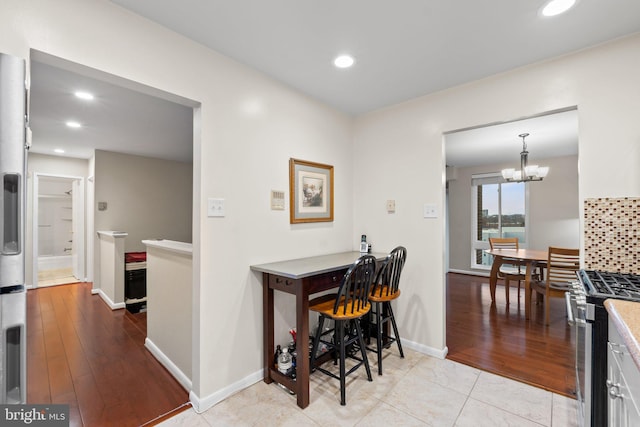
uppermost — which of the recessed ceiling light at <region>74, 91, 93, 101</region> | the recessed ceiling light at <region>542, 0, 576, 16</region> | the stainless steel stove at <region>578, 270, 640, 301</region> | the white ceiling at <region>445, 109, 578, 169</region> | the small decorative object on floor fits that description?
the recessed ceiling light at <region>542, 0, 576, 16</region>

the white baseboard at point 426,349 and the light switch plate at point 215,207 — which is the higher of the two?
the light switch plate at point 215,207

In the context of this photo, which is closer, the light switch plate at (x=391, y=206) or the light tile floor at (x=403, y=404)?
the light tile floor at (x=403, y=404)

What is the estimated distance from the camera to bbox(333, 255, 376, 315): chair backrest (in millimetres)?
1938

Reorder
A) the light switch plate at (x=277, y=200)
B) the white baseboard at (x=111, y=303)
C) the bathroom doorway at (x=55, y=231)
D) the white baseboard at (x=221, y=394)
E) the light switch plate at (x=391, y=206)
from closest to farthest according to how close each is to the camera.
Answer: the white baseboard at (x=221, y=394)
the light switch plate at (x=277, y=200)
the light switch plate at (x=391, y=206)
the white baseboard at (x=111, y=303)
the bathroom doorway at (x=55, y=231)

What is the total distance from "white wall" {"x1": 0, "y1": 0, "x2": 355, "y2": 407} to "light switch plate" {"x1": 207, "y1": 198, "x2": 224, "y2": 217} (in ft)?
0.13

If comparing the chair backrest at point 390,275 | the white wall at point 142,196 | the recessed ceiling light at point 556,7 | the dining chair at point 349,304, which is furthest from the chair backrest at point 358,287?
the white wall at point 142,196

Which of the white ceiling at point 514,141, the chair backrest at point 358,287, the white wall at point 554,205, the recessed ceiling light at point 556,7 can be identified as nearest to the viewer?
the recessed ceiling light at point 556,7

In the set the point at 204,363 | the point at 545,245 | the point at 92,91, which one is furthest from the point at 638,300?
the point at 545,245

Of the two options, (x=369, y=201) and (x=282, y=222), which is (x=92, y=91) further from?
(x=369, y=201)

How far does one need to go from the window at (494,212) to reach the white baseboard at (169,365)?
561 centimetres

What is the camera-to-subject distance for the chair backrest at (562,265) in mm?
3152

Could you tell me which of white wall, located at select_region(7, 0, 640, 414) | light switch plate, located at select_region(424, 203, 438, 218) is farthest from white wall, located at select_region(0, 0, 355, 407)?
light switch plate, located at select_region(424, 203, 438, 218)

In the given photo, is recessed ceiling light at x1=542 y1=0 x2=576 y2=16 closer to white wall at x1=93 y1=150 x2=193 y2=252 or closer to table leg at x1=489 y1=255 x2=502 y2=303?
table leg at x1=489 y1=255 x2=502 y2=303

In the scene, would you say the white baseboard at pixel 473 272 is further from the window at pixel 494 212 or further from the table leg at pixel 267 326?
the table leg at pixel 267 326
